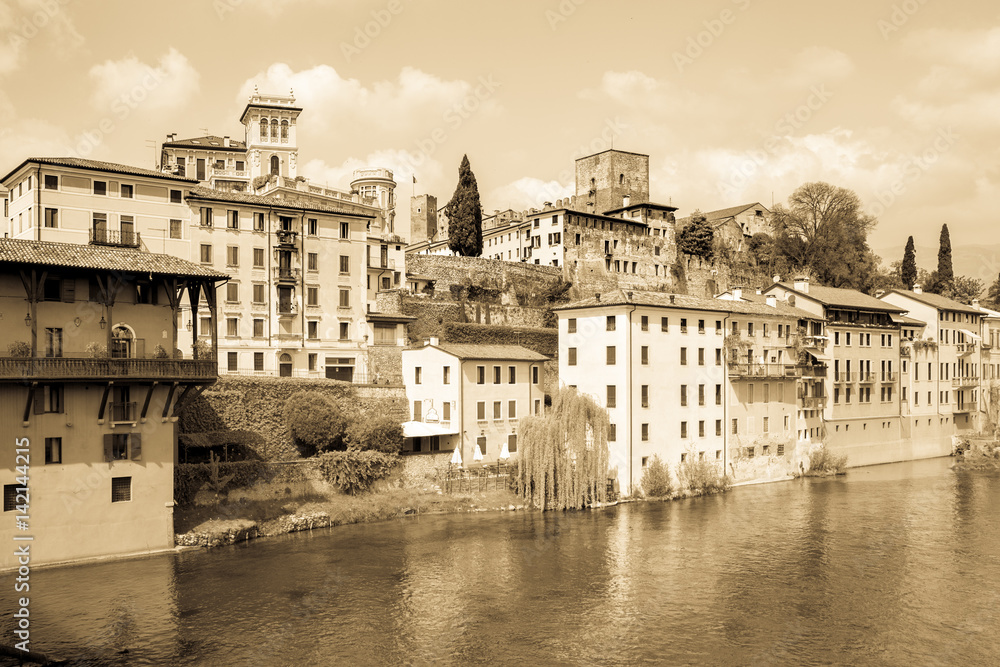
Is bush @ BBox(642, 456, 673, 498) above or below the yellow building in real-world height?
below

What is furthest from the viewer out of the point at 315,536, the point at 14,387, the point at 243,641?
the point at 315,536

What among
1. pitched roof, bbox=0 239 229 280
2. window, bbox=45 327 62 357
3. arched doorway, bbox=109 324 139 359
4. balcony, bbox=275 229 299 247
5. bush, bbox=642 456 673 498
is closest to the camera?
pitched roof, bbox=0 239 229 280

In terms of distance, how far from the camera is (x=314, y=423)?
140 ft

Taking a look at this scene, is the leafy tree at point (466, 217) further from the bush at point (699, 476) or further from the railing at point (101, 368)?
the railing at point (101, 368)

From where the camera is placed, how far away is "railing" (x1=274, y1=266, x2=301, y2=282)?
51.7m

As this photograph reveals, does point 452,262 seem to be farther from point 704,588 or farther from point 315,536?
point 704,588

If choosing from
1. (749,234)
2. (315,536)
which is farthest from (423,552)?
(749,234)

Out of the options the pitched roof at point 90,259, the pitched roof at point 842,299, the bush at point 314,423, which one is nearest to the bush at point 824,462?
the pitched roof at point 842,299

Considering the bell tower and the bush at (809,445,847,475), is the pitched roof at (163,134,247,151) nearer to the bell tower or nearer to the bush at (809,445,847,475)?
the bell tower

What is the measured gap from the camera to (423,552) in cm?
3478

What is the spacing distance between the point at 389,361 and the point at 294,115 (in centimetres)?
3700

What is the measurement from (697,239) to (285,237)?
5424 centimetres

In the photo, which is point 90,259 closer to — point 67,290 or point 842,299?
point 67,290

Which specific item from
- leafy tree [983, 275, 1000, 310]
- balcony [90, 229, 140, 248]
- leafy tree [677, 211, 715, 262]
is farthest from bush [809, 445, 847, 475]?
leafy tree [983, 275, 1000, 310]
